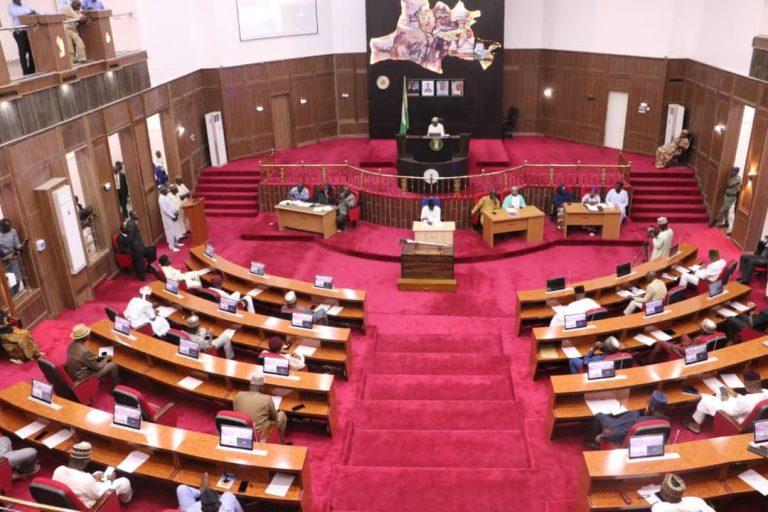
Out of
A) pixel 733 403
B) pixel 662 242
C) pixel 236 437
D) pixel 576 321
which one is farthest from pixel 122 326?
pixel 662 242

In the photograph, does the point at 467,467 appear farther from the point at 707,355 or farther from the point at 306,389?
the point at 707,355

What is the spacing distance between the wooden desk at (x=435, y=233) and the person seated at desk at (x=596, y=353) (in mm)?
5080

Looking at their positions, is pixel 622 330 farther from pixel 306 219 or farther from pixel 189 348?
pixel 306 219

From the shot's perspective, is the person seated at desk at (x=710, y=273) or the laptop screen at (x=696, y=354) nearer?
Result: the laptop screen at (x=696, y=354)

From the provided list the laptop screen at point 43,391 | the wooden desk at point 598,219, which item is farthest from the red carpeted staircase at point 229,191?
the laptop screen at point 43,391

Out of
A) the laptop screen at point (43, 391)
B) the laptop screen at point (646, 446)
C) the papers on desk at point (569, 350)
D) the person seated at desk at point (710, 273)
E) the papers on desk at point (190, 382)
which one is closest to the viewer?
the laptop screen at point (646, 446)

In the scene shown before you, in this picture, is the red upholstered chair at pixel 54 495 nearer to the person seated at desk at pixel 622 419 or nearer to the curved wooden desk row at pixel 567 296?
the person seated at desk at pixel 622 419

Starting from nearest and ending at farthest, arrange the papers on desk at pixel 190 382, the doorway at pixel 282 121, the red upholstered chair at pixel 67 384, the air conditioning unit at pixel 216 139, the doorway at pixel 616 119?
1. the red upholstered chair at pixel 67 384
2. the papers on desk at pixel 190 382
3. the air conditioning unit at pixel 216 139
4. the doorway at pixel 616 119
5. the doorway at pixel 282 121

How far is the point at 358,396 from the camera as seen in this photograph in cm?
928

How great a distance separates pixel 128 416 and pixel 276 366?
1.99m

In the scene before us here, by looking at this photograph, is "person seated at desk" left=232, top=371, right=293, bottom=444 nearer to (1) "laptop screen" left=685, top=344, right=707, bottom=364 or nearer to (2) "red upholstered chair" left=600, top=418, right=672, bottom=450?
(2) "red upholstered chair" left=600, top=418, right=672, bottom=450

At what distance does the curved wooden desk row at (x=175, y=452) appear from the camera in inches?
256

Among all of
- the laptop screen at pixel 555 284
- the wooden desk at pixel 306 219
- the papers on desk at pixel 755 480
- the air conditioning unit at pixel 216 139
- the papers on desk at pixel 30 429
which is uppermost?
the air conditioning unit at pixel 216 139

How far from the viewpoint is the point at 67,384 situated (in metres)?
8.30
